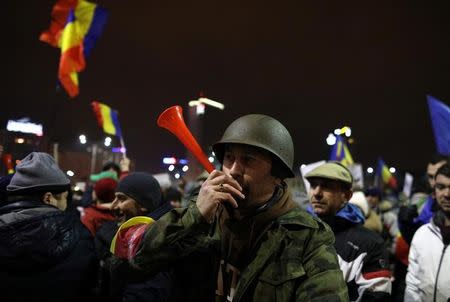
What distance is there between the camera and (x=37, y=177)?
11.6 ft

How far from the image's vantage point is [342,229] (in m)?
4.47

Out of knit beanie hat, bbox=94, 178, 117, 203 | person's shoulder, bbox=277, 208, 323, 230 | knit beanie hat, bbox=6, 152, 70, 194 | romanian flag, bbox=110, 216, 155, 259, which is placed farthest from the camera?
knit beanie hat, bbox=94, 178, 117, 203

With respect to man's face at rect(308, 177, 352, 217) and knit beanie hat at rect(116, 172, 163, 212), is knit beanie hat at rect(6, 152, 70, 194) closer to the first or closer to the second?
knit beanie hat at rect(116, 172, 163, 212)

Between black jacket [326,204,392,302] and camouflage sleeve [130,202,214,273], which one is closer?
camouflage sleeve [130,202,214,273]

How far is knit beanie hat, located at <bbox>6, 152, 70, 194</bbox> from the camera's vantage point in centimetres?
346

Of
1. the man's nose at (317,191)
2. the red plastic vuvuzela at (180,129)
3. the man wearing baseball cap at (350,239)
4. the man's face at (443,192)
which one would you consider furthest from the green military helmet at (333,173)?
the red plastic vuvuzela at (180,129)

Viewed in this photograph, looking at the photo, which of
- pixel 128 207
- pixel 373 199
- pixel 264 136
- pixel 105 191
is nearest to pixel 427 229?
pixel 264 136

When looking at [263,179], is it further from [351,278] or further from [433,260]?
[433,260]

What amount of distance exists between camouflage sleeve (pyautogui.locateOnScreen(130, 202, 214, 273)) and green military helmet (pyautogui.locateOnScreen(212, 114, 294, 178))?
22.6 inches

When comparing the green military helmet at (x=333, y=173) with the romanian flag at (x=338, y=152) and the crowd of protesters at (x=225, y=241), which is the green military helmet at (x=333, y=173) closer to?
the crowd of protesters at (x=225, y=241)

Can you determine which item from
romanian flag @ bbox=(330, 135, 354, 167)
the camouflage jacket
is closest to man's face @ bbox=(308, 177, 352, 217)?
the camouflage jacket

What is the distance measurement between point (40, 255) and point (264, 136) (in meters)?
1.88

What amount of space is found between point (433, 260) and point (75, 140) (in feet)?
158

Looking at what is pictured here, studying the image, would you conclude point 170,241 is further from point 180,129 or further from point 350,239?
point 350,239
